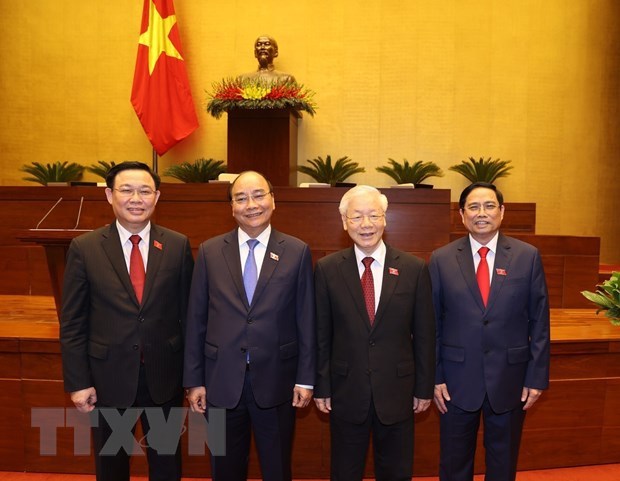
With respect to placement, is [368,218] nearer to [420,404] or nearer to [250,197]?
[250,197]

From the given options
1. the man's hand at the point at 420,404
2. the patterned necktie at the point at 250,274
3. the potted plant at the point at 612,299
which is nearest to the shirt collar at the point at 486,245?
the potted plant at the point at 612,299

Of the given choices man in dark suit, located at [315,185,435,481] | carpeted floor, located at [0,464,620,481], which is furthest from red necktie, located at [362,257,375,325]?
carpeted floor, located at [0,464,620,481]

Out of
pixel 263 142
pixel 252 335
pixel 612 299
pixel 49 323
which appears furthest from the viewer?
pixel 263 142

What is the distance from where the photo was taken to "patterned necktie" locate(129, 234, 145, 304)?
208 cm

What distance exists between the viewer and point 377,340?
2023 millimetres

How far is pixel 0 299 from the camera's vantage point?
466 cm

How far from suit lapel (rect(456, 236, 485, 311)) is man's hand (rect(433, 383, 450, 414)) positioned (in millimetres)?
359

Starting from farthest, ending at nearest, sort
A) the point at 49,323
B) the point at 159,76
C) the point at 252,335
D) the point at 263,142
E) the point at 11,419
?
the point at 159,76 → the point at 263,142 → the point at 49,323 → the point at 11,419 → the point at 252,335

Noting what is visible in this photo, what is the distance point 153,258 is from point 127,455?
0.80 metres

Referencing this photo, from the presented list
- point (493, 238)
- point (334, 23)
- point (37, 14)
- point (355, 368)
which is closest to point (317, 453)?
point (355, 368)

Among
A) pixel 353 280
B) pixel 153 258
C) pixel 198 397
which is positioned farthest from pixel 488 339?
pixel 153 258

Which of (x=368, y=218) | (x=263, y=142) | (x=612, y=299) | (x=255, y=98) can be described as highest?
(x=255, y=98)

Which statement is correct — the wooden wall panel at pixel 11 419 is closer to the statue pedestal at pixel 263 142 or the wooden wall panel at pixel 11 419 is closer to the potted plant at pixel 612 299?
the potted plant at pixel 612 299

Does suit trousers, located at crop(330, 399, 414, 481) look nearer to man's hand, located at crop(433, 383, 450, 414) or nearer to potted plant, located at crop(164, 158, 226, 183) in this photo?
man's hand, located at crop(433, 383, 450, 414)
